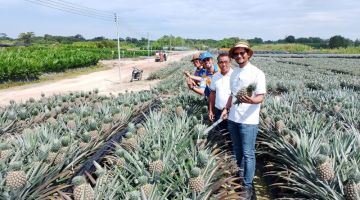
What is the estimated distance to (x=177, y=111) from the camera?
563 cm

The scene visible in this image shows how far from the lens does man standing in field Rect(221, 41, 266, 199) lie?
363 centimetres

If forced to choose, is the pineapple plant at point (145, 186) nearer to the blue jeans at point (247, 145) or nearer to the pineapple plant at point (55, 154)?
the pineapple plant at point (55, 154)

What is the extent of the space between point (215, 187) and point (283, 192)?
1.38 meters

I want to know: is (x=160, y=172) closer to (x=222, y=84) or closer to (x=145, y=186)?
(x=145, y=186)

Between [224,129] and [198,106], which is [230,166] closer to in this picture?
[224,129]

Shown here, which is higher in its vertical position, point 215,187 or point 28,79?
point 215,187

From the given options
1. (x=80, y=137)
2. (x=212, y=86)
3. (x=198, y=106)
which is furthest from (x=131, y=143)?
(x=198, y=106)

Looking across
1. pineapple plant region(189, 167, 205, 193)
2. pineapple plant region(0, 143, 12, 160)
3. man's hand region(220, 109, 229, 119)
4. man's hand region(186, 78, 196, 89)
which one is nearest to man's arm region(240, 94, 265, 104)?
man's hand region(220, 109, 229, 119)

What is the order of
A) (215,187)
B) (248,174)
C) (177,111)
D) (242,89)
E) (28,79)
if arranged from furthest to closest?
(28,79) < (177,111) < (248,174) < (242,89) < (215,187)

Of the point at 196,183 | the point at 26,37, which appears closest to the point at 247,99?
the point at 196,183

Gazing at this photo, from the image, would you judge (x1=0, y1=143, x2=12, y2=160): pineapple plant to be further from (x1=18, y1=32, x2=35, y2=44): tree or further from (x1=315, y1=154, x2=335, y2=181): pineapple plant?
(x1=18, y1=32, x2=35, y2=44): tree

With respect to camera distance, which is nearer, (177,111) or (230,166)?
(230,166)

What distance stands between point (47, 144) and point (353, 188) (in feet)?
9.29

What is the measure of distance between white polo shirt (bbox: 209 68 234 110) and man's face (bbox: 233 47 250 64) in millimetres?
867
